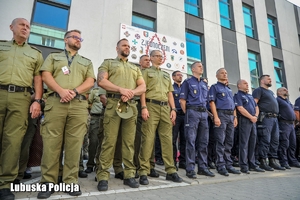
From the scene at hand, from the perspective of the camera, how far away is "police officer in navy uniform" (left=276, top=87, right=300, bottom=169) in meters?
4.78

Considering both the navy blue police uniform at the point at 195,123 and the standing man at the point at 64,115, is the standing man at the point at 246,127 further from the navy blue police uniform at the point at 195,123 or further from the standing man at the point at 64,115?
the standing man at the point at 64,115

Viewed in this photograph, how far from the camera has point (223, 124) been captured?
12.4 feet

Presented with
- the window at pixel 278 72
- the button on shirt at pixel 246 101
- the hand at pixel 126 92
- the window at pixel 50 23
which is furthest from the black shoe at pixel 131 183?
the window at pixel 278 72

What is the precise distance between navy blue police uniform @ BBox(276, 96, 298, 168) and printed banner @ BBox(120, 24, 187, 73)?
15.0 feet

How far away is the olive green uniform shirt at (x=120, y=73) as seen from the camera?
282cm

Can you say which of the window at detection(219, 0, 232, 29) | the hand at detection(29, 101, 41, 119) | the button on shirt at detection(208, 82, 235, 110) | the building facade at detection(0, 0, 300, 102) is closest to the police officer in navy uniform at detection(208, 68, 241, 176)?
the button on shirt at detection(208, 82, 235, 110)

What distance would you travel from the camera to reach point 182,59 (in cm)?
884

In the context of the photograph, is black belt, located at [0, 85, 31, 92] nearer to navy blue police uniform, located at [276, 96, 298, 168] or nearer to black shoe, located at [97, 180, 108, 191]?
black shoe, located at [97, 180, 108, 191]

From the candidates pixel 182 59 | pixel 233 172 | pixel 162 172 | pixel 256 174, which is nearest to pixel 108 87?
pixel 162 172

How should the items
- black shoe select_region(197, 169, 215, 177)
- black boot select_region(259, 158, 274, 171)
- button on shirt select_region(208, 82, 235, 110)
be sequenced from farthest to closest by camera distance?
black boot select_region(259, 158, 274, 171), button on shirt select_region(208, 82, 235, 110), black shoe select_region(197, 169, 215, 177)

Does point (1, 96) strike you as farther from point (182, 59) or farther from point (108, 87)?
point (182, 59)

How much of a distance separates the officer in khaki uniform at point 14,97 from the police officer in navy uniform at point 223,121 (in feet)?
10.3

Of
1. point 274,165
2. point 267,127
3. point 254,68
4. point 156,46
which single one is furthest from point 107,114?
point 254,68

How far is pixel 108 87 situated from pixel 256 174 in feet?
11.0
